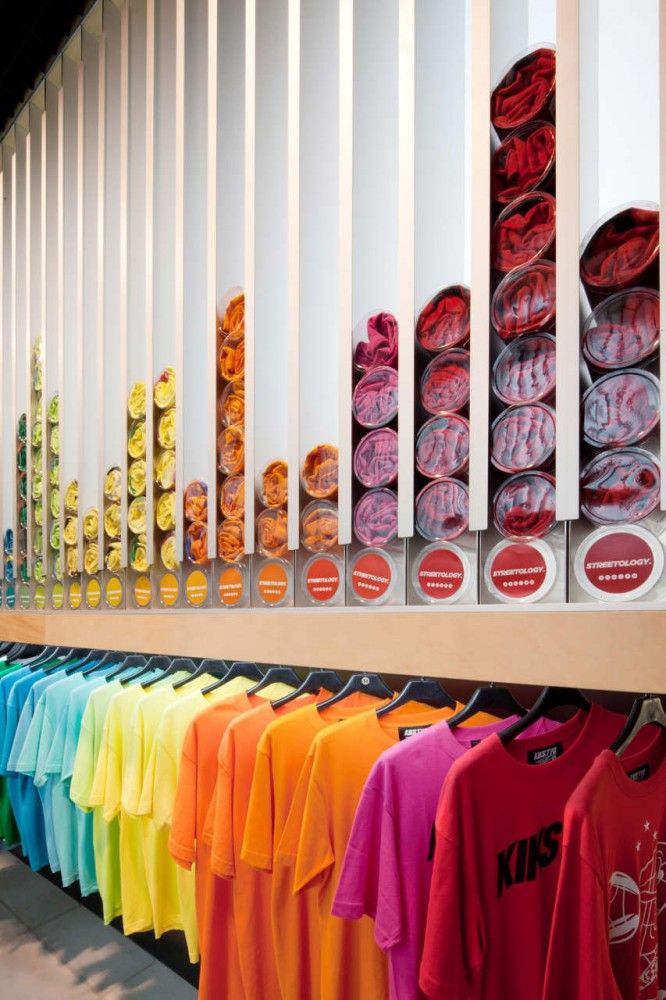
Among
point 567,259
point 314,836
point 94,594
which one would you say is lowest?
point 314,836

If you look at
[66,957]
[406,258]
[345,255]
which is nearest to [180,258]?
[345,255]

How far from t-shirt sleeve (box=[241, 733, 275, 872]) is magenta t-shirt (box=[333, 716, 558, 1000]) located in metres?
0.31

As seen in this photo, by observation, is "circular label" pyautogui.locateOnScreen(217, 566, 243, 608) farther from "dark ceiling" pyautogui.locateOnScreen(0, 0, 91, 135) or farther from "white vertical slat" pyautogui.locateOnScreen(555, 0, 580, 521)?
"dark ceiling" pyautogui.locateOnScreen(0, 0, 91, 135)

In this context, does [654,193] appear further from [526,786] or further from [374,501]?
[526,786]

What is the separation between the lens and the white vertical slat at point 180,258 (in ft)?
7.33

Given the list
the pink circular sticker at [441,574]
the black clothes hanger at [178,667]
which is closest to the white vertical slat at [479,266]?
the pink circular sticker at [441,574]

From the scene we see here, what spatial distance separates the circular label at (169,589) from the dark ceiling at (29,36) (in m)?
2.42

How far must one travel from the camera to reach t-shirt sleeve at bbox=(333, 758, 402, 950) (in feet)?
4.26

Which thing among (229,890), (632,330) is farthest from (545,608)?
(229,890)

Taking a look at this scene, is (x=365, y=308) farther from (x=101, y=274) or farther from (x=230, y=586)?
(x=101, y=274)

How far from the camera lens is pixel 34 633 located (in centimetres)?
288

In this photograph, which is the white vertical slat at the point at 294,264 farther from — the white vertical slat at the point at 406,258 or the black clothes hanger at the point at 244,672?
the black clothes hanger at the point at 244,672

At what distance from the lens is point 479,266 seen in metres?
1.40

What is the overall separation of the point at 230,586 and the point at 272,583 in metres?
0.21
